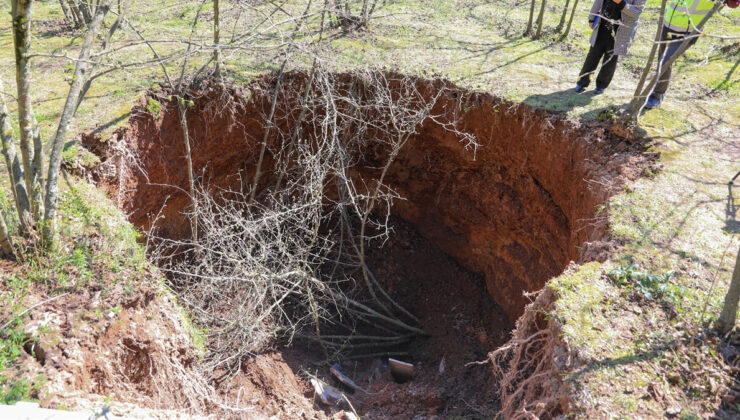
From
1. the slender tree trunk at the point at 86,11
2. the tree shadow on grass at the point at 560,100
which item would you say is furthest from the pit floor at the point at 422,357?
the slender tree trunk at the point at 86,11

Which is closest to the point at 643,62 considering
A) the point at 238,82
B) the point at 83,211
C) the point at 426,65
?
the point at 426,65

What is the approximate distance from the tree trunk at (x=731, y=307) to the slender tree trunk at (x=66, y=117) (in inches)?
212

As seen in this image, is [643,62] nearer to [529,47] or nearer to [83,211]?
[529,47]

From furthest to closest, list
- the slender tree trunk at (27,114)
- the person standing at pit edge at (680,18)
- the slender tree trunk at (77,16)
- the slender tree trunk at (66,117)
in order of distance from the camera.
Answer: the slender tree trunk at (77,16) < the person standing at pit edge at (680,18) < the slender tree trunk at (66,117) < the slender tree trunk at (27,114)

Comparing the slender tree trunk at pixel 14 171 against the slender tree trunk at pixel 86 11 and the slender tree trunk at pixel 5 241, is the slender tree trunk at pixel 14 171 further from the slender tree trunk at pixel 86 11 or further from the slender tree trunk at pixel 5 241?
the slender tree trunk at pixel 86 11

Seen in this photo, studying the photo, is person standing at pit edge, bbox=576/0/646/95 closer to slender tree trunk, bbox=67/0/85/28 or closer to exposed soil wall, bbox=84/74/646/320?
exposed soil wall, bbox=84/74/646/320

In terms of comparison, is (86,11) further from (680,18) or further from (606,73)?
(680,18)

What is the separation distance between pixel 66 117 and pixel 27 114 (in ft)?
1.13

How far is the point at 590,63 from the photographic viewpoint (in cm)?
705

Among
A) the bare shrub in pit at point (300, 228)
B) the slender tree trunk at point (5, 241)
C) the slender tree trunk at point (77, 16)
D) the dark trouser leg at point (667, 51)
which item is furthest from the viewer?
the slender tree trunk at point (77, 16)

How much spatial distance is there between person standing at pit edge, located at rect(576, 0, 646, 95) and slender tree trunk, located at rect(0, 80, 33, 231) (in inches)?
252

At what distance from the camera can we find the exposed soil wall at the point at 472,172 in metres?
6.18

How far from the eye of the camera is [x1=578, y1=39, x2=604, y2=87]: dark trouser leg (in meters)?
6.85

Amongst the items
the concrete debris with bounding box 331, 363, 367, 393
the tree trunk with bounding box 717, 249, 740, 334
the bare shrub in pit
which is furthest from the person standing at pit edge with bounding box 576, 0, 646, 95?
the concrete debris with bounding box 331, 363, 367, 393
